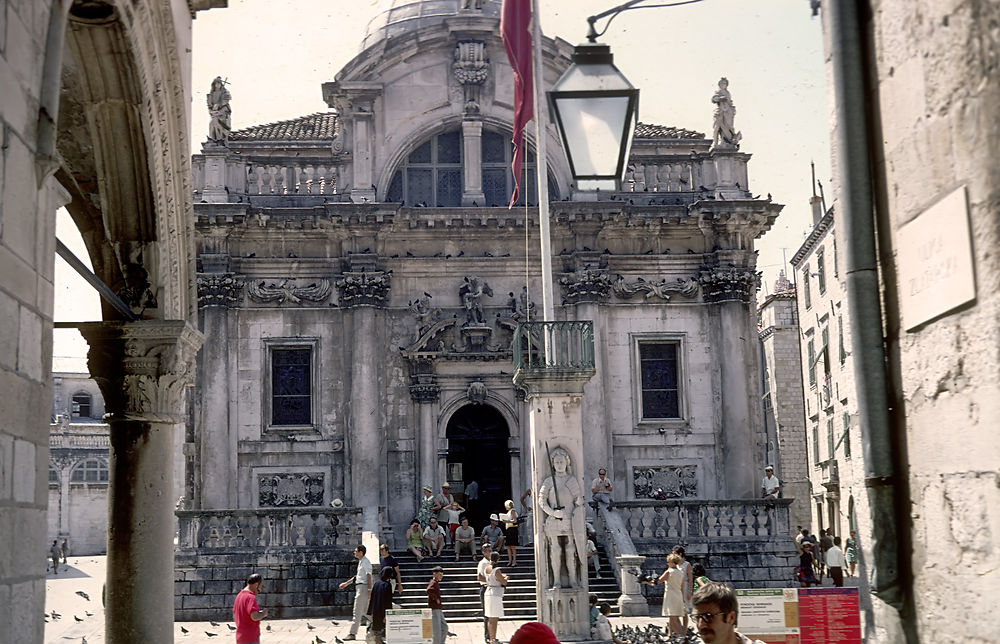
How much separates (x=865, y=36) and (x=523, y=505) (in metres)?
22.5

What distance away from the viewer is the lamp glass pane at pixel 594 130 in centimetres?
794

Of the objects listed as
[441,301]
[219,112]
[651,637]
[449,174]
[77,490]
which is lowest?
[651,637]

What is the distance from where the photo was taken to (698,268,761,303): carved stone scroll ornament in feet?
→ 93.9

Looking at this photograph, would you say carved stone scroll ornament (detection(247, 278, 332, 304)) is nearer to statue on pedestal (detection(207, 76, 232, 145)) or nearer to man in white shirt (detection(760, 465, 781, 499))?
statue on pedestal (detection(207, 76, 232, 145))

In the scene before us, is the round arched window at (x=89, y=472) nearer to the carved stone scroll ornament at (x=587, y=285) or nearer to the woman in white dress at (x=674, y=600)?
the carved stone scroll ornament at (x=587, y=285)

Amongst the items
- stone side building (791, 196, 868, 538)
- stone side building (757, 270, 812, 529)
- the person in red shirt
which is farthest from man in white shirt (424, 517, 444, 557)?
stone side building (757, 270, 812, 529)

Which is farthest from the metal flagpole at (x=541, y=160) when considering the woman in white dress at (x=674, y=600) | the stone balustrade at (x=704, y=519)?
the stone balustrade at (x=704, y=519)

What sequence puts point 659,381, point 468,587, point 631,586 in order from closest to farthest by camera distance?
point 631,586 → point 468,587 → point 659,381

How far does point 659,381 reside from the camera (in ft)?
94.3

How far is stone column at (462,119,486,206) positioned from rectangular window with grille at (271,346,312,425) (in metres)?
5.23

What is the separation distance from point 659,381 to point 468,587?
766 cm

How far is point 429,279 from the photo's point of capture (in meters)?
28.6

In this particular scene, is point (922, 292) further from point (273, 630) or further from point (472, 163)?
point (472, 163)

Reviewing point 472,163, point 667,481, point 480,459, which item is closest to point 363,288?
point 472,163
